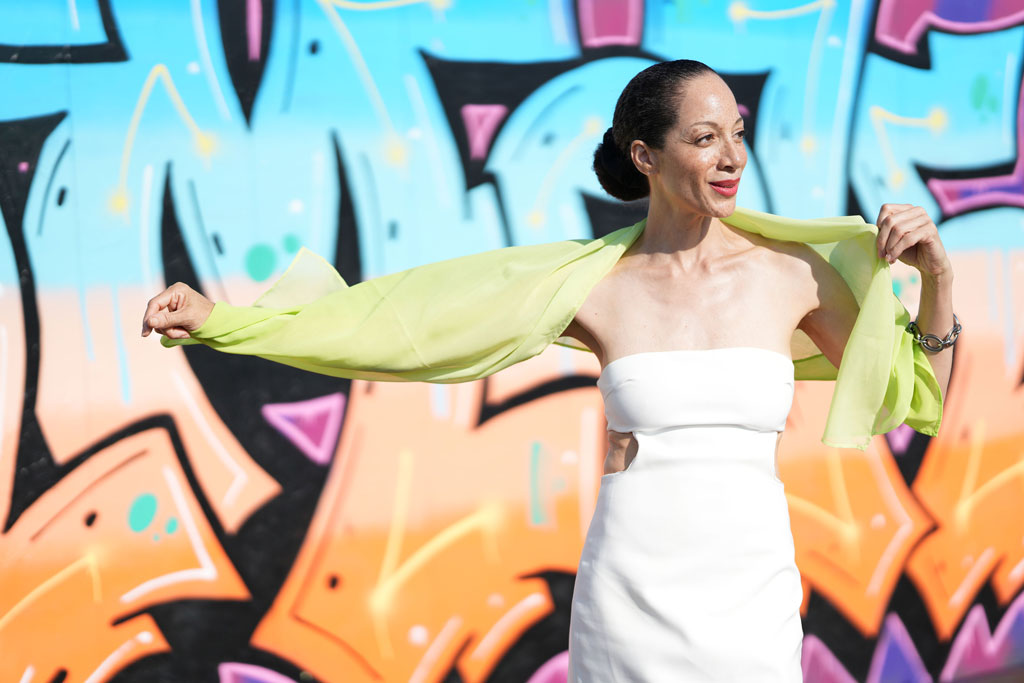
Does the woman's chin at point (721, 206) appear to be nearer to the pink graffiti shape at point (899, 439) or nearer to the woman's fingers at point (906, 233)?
the woman's fingers at point (906, 233)

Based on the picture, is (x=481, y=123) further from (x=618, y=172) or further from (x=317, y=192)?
(x=618, y=172)

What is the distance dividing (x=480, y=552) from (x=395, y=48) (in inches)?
70.2

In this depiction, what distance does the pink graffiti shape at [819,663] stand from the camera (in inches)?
158

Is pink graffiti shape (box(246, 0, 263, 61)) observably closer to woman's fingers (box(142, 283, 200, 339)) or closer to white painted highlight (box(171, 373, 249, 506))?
white painted highlight (box(171, 373, 249, 506))

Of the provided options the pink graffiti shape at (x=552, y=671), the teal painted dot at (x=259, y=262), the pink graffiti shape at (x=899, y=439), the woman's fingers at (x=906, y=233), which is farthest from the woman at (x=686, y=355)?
the pink graffiti shape at (x=899, y=439)

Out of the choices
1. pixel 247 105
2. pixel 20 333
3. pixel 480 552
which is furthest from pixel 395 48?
pixel 480 552

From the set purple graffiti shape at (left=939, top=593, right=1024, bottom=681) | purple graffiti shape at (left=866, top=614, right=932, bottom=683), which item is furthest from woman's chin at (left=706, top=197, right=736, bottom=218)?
purple graffiti shape at (left=939, top=593, right=1024, bottom=681)

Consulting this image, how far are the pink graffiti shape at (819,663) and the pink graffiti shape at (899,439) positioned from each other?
0.81 meters

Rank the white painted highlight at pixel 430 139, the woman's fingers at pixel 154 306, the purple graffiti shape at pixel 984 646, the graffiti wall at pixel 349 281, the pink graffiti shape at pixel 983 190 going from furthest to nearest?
the purple graffiti shape at pixel 984 646 → the pink graffiti shape at pixel 983 190 → the white painted highlight at pixel 430 139 → the graffiti wall at pixel 349 281 → the woman's fingers at pixel 154 306

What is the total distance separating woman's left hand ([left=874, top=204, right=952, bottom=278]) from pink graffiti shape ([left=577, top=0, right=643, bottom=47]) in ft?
6.30

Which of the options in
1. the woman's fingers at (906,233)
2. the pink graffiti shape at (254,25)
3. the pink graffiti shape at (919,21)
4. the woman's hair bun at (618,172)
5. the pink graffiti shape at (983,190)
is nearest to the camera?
Answer: the woman's fingers at (906,233)

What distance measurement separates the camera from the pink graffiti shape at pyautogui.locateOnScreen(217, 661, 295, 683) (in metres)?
3.47

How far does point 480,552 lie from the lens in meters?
3.63

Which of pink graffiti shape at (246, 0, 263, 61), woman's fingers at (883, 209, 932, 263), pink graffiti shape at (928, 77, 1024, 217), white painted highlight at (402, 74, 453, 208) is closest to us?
woman's fingers at (883, 209, 932, 263)
